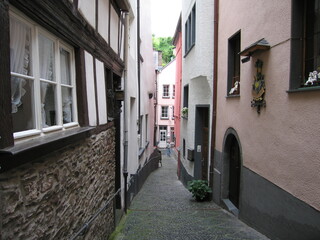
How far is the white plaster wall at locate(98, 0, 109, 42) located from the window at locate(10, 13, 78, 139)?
4.96 ft

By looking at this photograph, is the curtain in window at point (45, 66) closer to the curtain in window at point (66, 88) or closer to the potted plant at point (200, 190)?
the curtain in window at point (66, 88)

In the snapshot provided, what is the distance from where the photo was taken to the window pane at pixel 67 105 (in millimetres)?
3195

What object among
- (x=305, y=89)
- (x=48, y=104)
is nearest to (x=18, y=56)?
(x=48, y=104)

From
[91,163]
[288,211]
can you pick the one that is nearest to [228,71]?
[288,211]

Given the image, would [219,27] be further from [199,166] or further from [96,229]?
[96,229]

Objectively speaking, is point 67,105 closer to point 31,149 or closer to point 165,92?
point 31,149

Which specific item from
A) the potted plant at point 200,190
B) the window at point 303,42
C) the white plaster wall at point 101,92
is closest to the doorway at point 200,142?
the potted plant at point 200,190

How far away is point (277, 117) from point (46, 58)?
3.42 m

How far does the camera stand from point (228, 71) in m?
7.27

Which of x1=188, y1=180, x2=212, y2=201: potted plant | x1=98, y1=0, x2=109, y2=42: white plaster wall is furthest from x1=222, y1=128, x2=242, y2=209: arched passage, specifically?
x1=98, y1=0, x2=109, y2=42: white plaster wall

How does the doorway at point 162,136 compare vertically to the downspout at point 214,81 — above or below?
below

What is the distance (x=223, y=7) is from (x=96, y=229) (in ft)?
21.1

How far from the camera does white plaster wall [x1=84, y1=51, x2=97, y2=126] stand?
3826 mm

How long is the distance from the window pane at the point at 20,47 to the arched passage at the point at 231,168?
17.6 feet
